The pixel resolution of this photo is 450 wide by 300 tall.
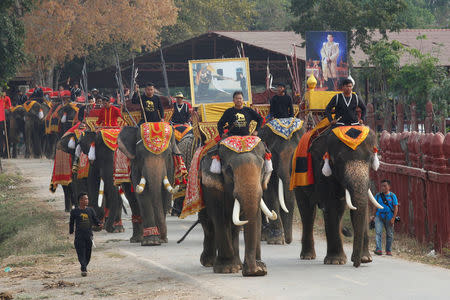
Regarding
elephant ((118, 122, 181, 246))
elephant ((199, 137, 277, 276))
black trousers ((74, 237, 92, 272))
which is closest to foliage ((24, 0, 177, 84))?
elephant ((118, 122, 181, 246))

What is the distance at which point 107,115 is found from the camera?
1833 centimetres

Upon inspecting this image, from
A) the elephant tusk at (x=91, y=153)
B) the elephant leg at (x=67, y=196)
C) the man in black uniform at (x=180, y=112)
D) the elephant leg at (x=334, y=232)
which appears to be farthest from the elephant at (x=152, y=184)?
the elephant leg at (x=67, y=196)

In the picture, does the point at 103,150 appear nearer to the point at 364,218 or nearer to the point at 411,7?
the point at 364,218

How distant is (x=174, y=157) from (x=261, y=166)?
4.53m

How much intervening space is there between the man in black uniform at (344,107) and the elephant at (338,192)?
0.23 m

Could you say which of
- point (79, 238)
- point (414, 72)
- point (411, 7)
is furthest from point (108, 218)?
point (411, 7)

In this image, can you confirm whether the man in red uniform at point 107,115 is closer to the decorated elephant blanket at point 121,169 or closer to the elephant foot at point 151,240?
the decorated elephant blanket at point 121,169

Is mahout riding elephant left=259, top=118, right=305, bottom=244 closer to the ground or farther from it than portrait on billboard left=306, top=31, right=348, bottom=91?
closer to the ground

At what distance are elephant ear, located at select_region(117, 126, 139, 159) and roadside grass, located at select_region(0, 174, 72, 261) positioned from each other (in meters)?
1.94

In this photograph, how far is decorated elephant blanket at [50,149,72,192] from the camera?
67.1 feet

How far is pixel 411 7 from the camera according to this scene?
63.0 metres

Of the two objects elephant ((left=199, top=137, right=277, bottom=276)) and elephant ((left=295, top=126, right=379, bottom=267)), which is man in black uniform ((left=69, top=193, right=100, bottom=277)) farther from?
elephant ((left=295, top=126, right=379, bottom=267))

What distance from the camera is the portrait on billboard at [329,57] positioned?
29.2m

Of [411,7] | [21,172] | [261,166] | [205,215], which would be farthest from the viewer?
[411,7]
